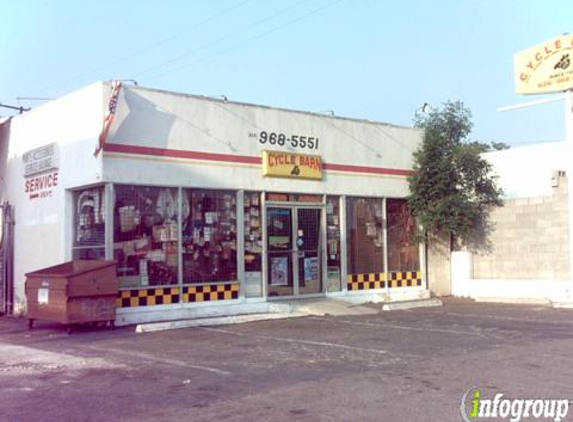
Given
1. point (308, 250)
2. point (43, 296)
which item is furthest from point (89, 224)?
point (308, 250)

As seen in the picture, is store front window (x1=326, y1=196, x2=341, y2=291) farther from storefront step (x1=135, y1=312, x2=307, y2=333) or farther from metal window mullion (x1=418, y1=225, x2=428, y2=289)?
metal window mullion (x1=418, y1=225, x2=428, y2=289)

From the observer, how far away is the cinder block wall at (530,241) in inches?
685

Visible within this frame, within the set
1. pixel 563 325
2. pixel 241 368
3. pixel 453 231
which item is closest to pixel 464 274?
pixel 453 231

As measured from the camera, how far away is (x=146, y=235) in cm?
Answer: 1439

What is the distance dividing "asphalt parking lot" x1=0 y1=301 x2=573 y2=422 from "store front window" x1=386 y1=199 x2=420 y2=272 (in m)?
5.26

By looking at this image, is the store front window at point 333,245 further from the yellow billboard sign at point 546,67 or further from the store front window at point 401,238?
the yellow billboard sign at point 546,67

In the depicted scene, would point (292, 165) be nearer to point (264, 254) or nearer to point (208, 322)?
point (264, 254)

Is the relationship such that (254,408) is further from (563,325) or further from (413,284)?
(413,284)

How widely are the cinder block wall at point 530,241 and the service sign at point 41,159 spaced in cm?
1223

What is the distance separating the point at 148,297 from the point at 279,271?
373cm

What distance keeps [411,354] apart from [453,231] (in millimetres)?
9845

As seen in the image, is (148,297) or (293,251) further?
(293,251)

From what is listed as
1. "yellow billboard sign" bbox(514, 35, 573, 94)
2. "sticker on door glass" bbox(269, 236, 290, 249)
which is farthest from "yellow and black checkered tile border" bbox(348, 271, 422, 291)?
"yellow billboard sign" bbox(514, 35, 573, 94)

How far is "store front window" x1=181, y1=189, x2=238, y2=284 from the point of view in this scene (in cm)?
1505
